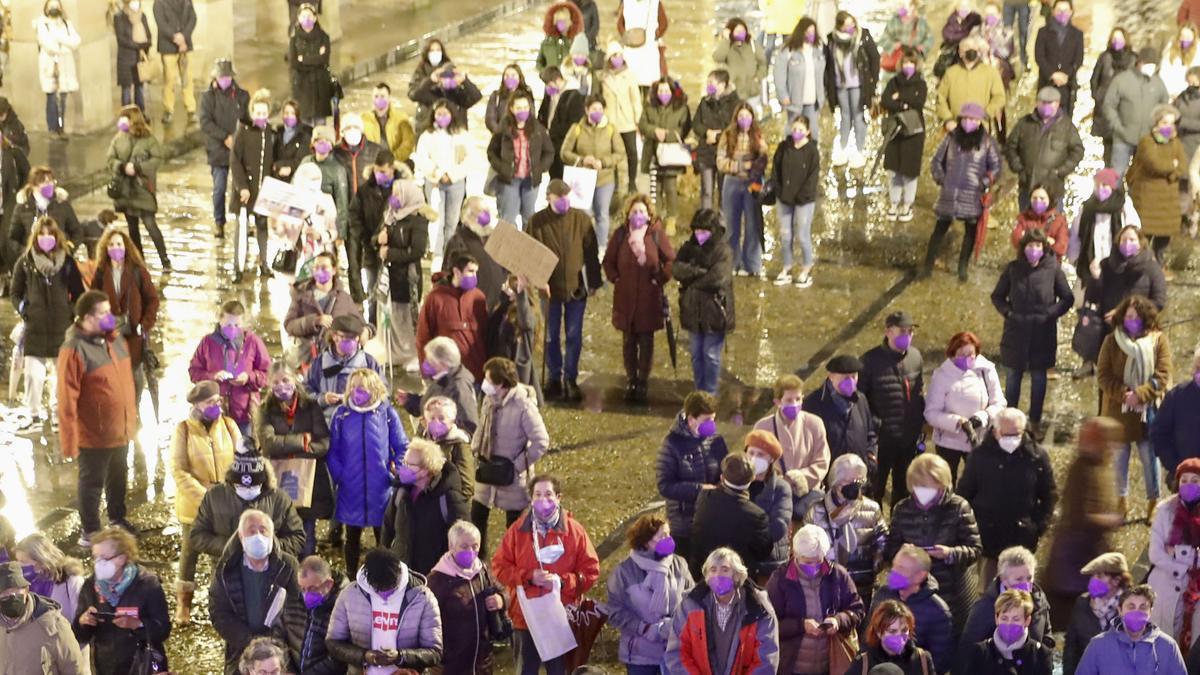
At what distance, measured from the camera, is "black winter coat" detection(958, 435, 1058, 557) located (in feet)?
42.5

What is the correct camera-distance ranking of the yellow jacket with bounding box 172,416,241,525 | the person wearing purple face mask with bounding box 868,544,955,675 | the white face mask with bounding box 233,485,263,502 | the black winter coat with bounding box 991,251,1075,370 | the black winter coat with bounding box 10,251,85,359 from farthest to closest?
the black winter coat with bounding box 991,251,1075,370 < the black winter coat with bounding box 10,251,85,359 < the yellow jacket with bounding box 172,416,241,525 < the white face mask with bounding box 233,485,263,502 < the person wearing purple face mask with bounding box 868,544,955,675

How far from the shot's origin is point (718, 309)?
16516 mm

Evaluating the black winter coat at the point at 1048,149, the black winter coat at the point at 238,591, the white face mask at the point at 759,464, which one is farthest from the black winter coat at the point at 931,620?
the black winter coat at the point at 1048,149

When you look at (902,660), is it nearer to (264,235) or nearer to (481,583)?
(481,583)

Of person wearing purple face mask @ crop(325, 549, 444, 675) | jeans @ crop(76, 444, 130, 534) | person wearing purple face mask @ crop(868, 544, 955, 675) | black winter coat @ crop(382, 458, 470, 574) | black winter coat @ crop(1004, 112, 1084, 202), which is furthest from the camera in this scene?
black winter coat @ crop(1004, 112, 1084, 202)

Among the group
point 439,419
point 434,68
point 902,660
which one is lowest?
point 902,660

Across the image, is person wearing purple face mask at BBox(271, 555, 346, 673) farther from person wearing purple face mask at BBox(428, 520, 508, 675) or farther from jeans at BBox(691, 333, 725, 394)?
jeans at BBox(691, 333, 725, 394)

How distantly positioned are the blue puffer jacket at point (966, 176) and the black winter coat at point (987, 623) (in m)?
8.49

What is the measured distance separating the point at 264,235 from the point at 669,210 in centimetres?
384

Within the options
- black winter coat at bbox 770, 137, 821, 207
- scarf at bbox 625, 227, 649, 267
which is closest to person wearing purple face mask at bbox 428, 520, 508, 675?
scarf at bbox 625, 227, 649, 267

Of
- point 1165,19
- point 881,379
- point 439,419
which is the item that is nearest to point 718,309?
point 881,379

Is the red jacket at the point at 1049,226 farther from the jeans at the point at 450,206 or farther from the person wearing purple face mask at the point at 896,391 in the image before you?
the jeans at the point at 450,206

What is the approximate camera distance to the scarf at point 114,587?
1159 cm

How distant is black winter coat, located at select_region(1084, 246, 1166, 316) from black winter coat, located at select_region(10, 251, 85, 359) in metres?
7.51
